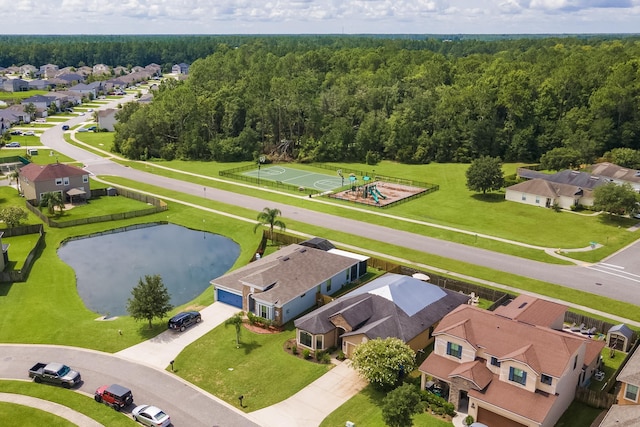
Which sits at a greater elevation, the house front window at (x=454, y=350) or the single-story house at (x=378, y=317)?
Result: the house front window at (x=454, y=350)

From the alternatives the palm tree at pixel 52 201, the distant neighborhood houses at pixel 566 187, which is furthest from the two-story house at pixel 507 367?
the palm tree at pixel 52 201

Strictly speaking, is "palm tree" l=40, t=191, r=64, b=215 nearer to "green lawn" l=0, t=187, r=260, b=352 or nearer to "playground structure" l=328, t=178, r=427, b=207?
"green lawn" l=0, t=187, r=260, b=352

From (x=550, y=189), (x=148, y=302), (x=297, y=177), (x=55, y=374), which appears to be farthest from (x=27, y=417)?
(x=550, y=189)

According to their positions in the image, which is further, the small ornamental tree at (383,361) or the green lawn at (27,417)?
the small ornamental tree at (383,361)

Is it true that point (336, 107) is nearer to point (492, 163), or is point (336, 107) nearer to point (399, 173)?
point (399, 173)

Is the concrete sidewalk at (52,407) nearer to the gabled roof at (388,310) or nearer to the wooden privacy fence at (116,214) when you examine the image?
the gabled roof at (388,310)

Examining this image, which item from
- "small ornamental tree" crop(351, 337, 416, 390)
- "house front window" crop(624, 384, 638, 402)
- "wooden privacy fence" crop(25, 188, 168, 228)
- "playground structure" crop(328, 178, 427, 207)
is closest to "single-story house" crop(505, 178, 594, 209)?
"playground structure" crop(328, 178, 427, 207)
